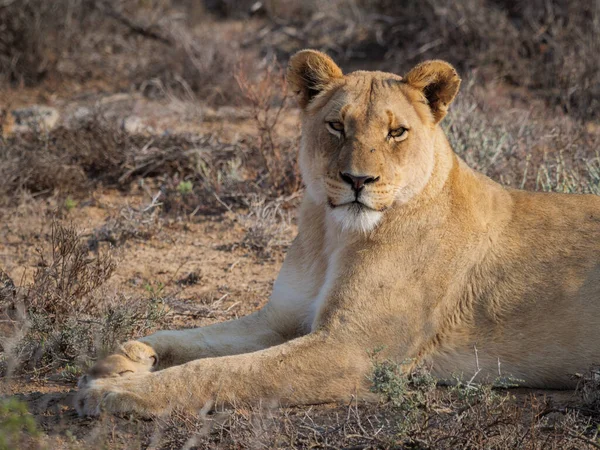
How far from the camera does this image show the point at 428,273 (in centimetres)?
402

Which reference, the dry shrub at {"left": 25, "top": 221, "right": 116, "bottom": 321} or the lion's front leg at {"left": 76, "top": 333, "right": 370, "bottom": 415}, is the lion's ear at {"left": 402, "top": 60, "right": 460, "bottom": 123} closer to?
the lion's front leg at {"left": 76, "top": 333, "right": 370, "bottom": 415}

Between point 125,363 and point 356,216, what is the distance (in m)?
1.22

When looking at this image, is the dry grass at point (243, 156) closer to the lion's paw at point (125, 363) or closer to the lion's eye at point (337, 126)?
the lion's paw at point (125, 363)

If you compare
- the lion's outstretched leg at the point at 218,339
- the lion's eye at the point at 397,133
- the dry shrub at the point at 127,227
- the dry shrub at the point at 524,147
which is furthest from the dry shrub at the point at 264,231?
the lion's eye at the point at 397,133

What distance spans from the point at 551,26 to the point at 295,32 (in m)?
3.39

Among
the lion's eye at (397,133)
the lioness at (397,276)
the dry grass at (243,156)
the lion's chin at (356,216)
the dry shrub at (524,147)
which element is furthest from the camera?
the dry shrub at (524,147)

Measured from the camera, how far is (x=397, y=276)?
395 centimetres

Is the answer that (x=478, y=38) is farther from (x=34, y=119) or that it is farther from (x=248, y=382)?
(x=248, y=382)

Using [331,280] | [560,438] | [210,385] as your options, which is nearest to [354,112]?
[331,280]

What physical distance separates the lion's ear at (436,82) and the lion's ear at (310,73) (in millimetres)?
378

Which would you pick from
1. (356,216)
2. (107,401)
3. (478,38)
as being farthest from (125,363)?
(478,38)

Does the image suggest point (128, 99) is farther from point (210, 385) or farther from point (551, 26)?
point (210, 385)

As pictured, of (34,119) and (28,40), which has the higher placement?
(28,40)

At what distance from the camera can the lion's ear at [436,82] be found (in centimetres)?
411
